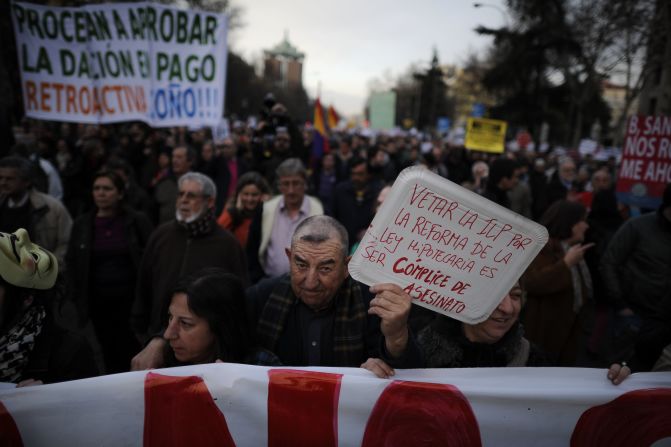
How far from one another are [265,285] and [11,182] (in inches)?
103

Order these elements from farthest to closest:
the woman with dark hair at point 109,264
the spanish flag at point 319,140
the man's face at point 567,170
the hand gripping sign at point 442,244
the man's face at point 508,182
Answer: the spanish flag at point 319,140 < the man's face at point 567,170 < the man's face at point 508,182 < the woman with dark hair at point 109,264 < the hand gripping sign at point 442,244

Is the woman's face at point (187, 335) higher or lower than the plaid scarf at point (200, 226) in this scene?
lower

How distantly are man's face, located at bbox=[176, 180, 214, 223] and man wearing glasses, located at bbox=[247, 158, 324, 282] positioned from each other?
72 cm

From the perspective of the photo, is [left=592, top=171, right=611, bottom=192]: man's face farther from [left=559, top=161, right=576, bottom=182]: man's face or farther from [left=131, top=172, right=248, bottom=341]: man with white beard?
[left=131, top=172, right=248, bottom=341]: man with white beard

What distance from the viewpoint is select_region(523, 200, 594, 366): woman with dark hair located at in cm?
333

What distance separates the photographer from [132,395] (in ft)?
5.72

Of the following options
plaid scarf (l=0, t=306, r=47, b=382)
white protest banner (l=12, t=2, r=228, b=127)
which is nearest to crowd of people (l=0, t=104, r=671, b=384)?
plaid scarf (l=0, t=306, r=47, b=382)

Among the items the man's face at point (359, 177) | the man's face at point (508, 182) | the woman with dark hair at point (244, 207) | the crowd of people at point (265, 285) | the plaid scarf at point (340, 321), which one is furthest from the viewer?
the man's face at point (508, 182)

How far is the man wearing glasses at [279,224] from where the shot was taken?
4004mm

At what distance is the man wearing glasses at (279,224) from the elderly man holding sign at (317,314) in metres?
1.73

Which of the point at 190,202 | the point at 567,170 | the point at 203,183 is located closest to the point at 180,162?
the point at 203,183

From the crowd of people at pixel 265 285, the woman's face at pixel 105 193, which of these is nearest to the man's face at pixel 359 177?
the crowd of people at pixel 265 285

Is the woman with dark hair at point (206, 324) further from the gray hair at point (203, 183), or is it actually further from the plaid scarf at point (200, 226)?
the gray hair at point (203, 183)

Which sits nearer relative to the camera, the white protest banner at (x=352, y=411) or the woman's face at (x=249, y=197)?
the white protest banner at (x=352, y=411)
